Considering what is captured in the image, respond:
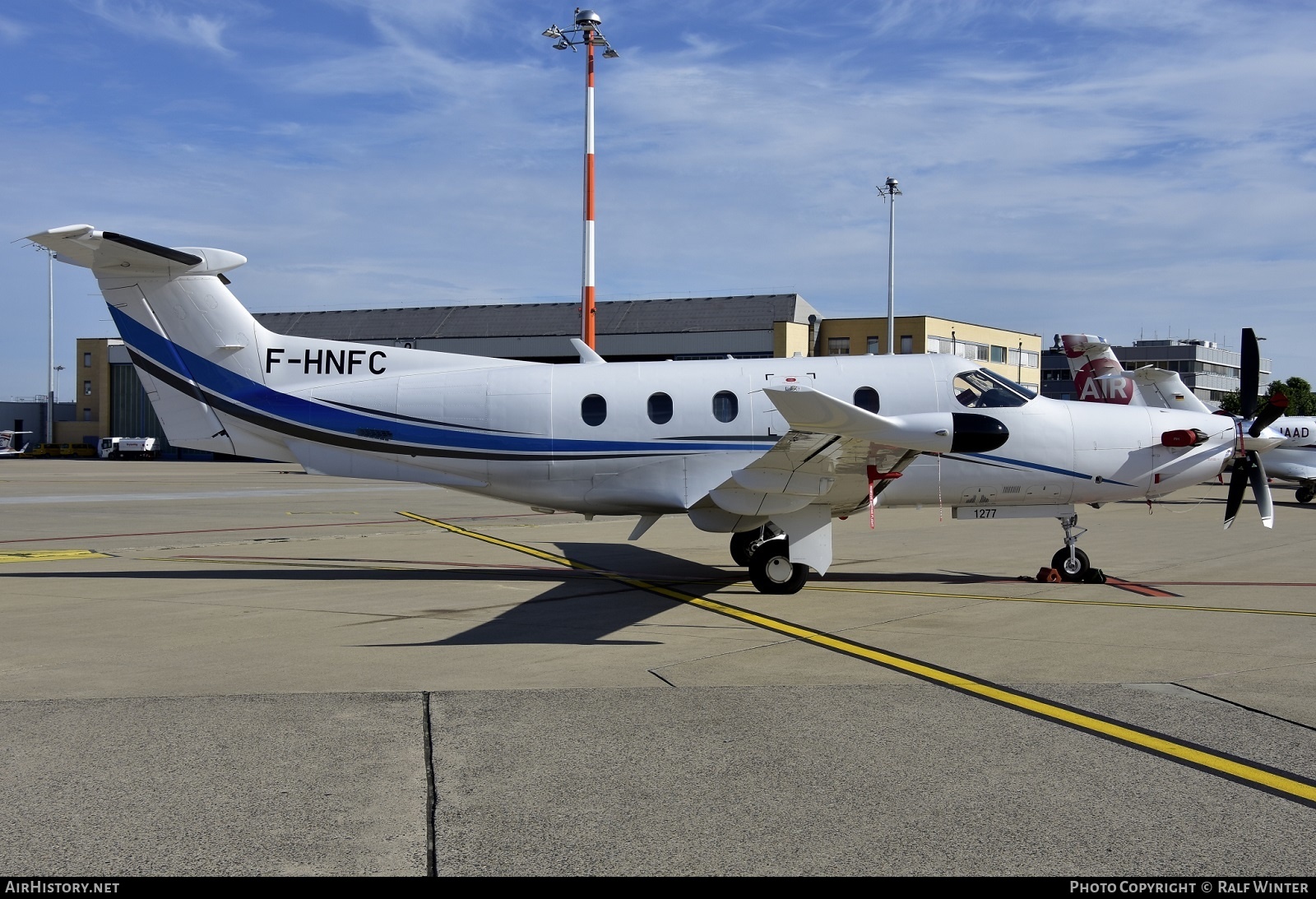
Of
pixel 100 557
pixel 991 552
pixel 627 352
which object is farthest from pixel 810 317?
pixel 100 557

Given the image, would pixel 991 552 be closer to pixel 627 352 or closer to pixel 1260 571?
pixel 1260 571

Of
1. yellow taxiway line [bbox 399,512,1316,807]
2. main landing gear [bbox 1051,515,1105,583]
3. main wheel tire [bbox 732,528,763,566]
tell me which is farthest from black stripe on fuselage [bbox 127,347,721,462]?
main landing gear [bbox 1051,515,1105,583]

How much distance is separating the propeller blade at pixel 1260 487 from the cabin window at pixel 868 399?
17.5 feet

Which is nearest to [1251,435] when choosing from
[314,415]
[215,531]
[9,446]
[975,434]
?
[975,434]

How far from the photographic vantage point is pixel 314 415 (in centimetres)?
1523

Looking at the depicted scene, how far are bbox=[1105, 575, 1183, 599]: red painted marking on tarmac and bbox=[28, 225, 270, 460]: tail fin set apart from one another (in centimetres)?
1217

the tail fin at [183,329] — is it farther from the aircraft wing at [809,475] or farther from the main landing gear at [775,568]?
the main landing gear at [775,568]

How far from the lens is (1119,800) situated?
5672mm

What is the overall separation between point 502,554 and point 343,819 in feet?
44.8

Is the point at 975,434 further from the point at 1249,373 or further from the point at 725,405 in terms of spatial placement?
the point at 1249,373

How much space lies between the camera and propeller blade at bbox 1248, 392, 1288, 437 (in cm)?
1384

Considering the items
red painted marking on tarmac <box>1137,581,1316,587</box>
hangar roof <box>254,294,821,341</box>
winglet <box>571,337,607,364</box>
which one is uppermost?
hangar roof <box>254,294,821,341</box>

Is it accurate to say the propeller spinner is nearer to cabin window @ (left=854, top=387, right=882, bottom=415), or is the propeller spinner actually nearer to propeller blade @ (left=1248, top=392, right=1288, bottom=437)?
propeller blade @ (left=1248, top=392, right=1288, bottom=437)

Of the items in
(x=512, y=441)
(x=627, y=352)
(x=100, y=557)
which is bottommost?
(x=100, y=557)
